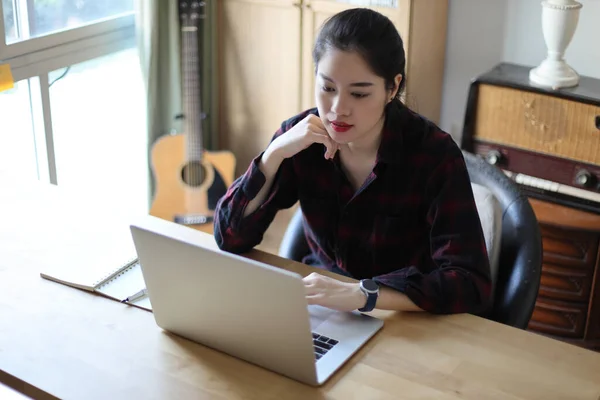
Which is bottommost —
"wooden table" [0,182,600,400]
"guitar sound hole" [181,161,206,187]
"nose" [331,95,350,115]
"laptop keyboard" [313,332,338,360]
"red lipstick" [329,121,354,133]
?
"guitar sound hole" [181,161,206,187]

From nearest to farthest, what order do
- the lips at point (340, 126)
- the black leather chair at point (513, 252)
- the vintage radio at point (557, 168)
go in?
the lips at point (340, 126) → the black leather chair at point (513, 252) → the vintage radio at point (557, 168)

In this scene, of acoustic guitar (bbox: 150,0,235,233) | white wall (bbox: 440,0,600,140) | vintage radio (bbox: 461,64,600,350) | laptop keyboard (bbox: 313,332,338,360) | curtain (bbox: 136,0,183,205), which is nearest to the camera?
laptop keyboard (bbox: 313,332,338,360)

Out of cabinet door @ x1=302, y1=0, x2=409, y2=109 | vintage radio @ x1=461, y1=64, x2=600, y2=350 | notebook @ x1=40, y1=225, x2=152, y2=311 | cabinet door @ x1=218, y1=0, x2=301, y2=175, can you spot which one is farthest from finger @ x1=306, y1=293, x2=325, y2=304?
cabinet door @ x1=218, y1=0, x2=301, y2=175

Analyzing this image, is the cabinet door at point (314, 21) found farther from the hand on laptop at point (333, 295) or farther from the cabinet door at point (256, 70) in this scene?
the hand on laptop at point (333, 295)

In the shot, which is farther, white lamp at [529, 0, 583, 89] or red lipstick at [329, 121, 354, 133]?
white lamp at [529, 0, 583, 89]

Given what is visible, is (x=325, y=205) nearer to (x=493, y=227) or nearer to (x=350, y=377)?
(x=493, y=227)

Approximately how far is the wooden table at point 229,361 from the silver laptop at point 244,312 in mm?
26

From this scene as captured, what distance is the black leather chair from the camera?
1.70 meters

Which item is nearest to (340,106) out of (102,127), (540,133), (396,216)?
(396,216)

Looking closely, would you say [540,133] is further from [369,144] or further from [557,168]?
[369,144]

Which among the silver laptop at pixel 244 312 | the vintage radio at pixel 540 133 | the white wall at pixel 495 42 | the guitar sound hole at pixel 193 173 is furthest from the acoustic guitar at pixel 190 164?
the silver laptop at pixel 244 312

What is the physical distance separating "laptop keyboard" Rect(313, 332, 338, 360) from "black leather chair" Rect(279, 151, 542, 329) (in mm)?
490

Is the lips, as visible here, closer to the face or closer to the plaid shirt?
the face

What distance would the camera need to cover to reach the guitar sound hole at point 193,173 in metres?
A: 3.16
